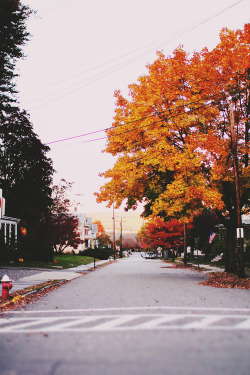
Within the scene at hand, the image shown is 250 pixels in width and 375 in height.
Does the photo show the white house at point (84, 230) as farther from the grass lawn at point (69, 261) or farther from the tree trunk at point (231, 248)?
the tree trunk at point (231, 248)

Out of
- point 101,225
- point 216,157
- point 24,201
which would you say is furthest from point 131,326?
point 101,225

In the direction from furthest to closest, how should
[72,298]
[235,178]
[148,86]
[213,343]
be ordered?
[148,86] → [235,178] → [72,298] → [213,343]

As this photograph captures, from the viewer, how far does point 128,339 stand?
22.4ft

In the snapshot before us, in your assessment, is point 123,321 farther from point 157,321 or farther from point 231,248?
point 231,248

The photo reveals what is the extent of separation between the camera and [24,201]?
39.2m

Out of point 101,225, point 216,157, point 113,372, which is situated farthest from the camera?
point 101,225

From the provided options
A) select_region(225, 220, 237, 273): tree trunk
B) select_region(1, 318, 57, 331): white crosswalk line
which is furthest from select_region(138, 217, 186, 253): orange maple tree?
select_region(1, 318, 57, 331): white crosswalk line

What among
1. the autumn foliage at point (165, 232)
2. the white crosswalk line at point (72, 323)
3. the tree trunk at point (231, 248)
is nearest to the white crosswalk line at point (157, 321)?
the white crosswalk line at point (72, 323)

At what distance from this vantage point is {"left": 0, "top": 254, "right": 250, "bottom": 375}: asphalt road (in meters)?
5.32

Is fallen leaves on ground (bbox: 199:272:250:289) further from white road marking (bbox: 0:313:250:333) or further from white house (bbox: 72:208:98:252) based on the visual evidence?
white house (bbox: 72:208:98:252)

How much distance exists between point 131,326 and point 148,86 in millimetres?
16937

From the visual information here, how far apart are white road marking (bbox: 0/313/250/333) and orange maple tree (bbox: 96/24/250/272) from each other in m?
11.4

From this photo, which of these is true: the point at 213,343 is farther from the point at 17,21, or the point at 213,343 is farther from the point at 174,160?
the point at 17,21

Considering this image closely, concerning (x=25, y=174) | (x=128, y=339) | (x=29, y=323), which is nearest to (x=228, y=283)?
(x=29, y=323)
